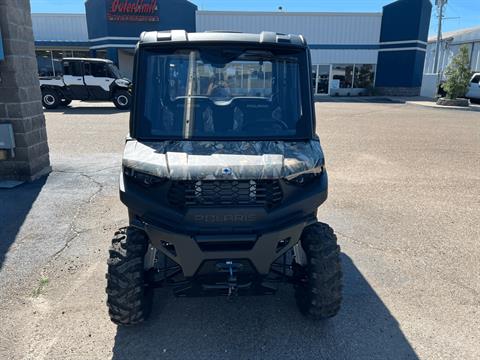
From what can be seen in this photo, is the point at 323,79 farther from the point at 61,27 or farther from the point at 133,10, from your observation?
the point at 61,27

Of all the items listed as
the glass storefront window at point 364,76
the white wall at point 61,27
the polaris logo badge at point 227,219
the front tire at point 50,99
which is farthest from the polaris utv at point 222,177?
the white wall at point 61,27

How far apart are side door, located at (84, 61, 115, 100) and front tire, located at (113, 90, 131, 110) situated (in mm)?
502

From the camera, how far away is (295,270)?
121 inches

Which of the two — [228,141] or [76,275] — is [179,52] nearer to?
[228,141]

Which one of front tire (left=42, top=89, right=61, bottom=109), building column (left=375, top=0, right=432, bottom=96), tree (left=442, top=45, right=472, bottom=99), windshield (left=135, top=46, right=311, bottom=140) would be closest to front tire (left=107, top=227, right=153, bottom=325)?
windshield (left=135, top=46, right=311, bottom=140)

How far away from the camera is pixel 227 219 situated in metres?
2.70

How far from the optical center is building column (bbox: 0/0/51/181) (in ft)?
21.1

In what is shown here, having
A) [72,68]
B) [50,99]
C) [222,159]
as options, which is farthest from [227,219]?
[50,99]

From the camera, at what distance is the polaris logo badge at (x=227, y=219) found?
2.69 meters

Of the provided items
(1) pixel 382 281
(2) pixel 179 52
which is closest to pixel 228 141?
(2) pixel 179 52

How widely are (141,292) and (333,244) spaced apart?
4.93 feet

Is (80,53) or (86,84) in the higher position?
(80,53)

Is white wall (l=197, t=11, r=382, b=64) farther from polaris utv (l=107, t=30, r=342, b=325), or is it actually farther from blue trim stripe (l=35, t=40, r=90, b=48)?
polaris utv (l=107, t=30, r=342, b=325)

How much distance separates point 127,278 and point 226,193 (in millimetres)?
964
